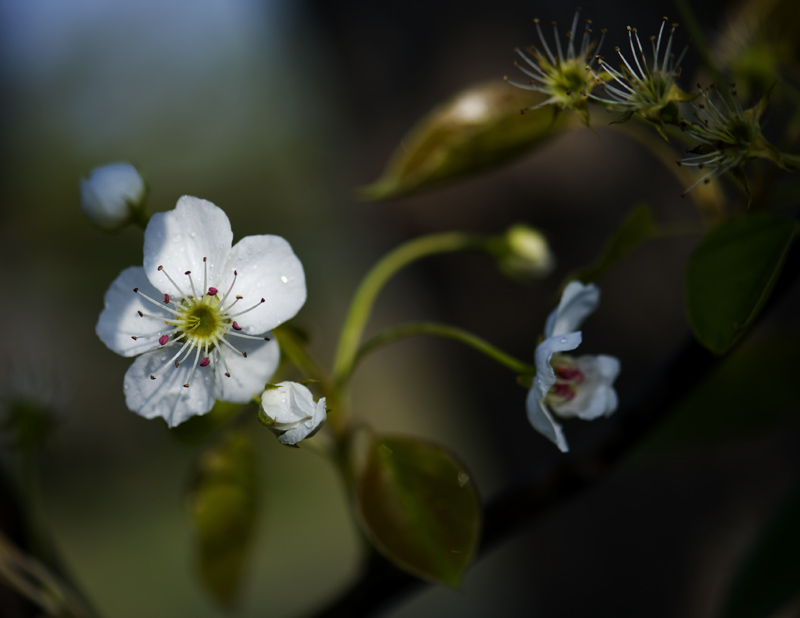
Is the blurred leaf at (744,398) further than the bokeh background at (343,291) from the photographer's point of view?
No

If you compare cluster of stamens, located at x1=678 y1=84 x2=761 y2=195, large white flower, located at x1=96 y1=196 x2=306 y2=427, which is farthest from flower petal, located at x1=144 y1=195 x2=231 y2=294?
cluster of stamens, located at x1=678 y1=84 x2=761 y2=195

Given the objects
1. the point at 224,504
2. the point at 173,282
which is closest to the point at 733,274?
the point at 173,282

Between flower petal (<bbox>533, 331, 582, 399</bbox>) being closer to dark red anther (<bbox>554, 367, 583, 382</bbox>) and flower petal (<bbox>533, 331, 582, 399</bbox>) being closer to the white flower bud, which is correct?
dark red anther (<bbox>554, 367, 583, 382</bbox>)

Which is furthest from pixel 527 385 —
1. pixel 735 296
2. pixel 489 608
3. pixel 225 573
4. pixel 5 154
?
pixel 5 154

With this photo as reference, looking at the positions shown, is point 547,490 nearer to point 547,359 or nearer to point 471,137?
point 547,359

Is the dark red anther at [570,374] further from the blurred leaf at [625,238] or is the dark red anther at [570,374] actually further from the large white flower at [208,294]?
the large white flower at [208,294]

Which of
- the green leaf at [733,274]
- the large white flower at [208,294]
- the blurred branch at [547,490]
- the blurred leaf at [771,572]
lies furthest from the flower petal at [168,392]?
the blurred leaf at [771,572]
